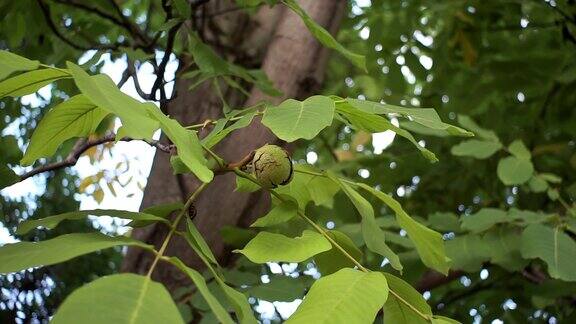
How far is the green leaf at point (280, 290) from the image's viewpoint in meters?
1.12

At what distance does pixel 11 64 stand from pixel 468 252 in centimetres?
102

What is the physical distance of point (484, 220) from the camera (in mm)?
1417

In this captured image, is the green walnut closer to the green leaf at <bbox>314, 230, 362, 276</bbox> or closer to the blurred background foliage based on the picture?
the green leaf at <bbox>314, 230, 362, 276</bbox>

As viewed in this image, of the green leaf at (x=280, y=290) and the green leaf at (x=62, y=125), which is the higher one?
the green leaf at (x=62, y=125)

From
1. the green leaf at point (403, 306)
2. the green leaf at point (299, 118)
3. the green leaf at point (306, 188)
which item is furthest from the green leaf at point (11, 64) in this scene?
the green leaf at point (403, 306)

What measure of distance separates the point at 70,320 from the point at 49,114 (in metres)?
0.36

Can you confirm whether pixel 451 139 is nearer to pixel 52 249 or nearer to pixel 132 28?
pixel 132 28

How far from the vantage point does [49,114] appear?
32.5 inches

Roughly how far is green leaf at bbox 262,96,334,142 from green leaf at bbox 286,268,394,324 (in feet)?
0.51

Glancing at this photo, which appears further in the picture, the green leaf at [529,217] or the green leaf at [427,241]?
the green leaf at [529,217]

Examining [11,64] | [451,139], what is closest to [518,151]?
[451,139]

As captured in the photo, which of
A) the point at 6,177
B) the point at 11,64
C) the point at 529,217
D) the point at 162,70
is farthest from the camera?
the point at 529,217

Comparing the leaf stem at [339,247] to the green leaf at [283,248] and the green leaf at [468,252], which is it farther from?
the green leaf at [468,252]

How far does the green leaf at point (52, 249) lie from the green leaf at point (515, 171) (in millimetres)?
1144
